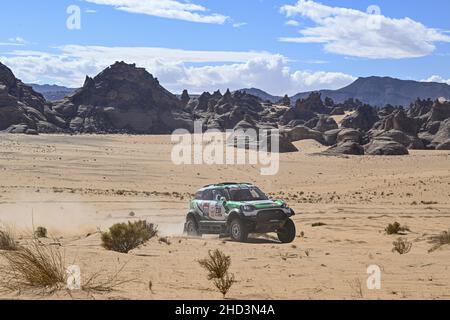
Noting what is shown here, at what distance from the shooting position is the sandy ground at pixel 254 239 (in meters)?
8.75

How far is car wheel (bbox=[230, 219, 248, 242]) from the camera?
47.6 feet

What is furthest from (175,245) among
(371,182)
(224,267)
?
(371,182)

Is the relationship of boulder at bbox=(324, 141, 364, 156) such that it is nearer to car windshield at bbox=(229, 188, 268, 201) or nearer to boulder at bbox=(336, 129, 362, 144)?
boulder at bbox=(336, 129, 362, 144)

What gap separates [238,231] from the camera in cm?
1466

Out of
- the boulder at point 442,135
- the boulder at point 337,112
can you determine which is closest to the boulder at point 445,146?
the boulder at point 442,135

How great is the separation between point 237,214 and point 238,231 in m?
0.42

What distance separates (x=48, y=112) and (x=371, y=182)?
224 feet

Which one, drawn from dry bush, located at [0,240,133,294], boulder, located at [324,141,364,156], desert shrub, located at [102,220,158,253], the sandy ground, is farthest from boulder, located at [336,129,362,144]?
dry bush, located at [0,240,133,294]

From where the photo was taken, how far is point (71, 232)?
17406 millimetres

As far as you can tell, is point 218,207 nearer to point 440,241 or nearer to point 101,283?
point 440,241

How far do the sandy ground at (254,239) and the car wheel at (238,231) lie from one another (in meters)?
0.29

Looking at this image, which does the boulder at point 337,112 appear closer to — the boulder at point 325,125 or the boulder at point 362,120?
the boulder at point 362,120

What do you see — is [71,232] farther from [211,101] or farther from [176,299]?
[211,101]

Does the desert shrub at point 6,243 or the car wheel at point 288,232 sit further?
the car wheel at point 288,232
